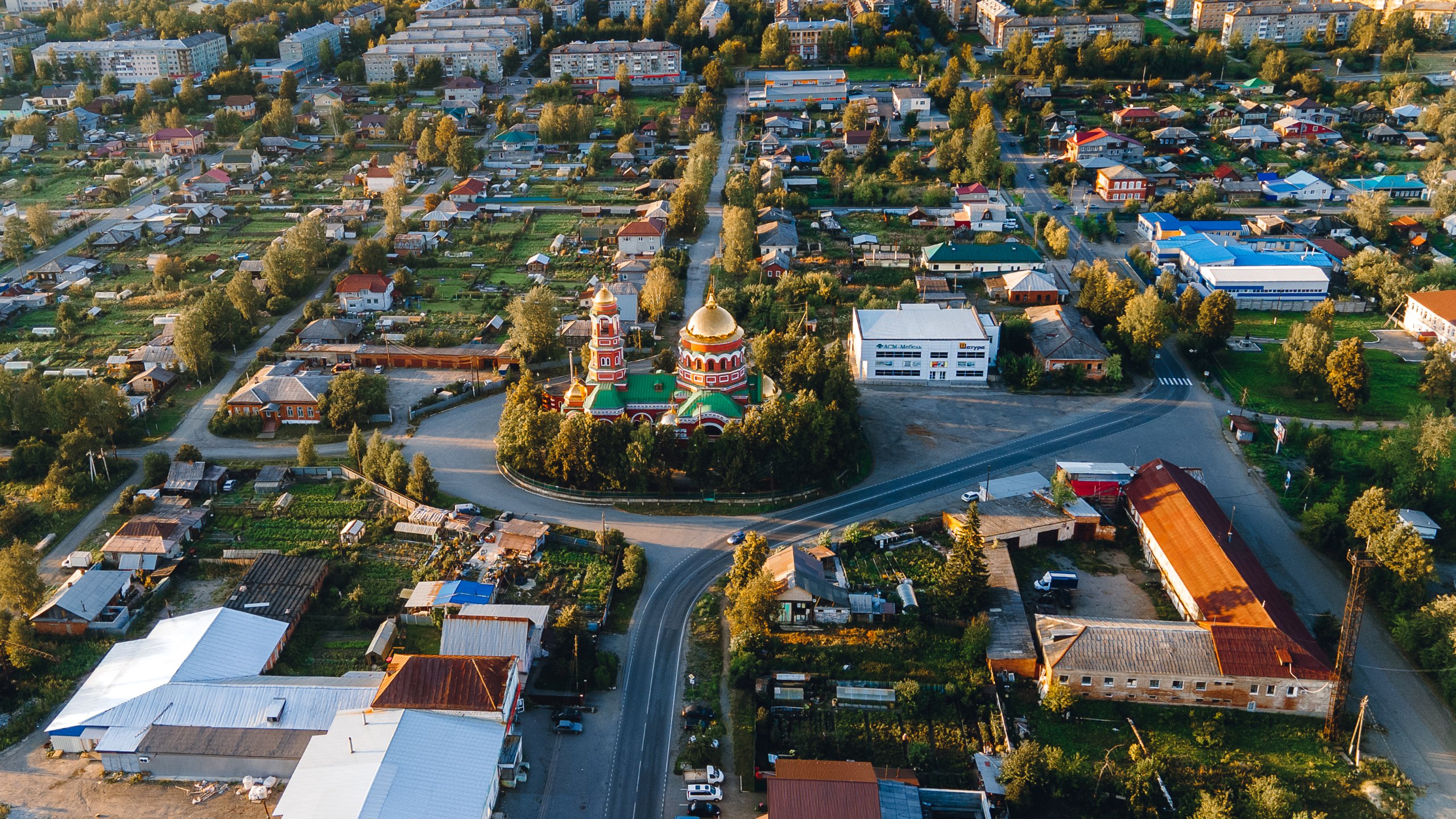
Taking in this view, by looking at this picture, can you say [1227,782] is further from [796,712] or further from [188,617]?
[188,617]

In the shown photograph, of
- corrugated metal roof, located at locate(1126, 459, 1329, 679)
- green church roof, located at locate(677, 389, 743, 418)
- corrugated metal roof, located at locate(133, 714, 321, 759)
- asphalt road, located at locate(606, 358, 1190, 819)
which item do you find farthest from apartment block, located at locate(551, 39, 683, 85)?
corrugated metal roof, located at locate(133, 714, 321, 759)

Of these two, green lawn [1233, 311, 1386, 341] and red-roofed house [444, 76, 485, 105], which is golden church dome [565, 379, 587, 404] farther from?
red-roofed house [444, 76, 485, 105]

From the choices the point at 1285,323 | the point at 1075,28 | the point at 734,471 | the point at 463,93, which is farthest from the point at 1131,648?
the point at 1075,28

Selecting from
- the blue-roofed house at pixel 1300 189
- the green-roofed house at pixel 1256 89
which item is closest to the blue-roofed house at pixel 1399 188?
the blue-roofed house at pixel 1300 189

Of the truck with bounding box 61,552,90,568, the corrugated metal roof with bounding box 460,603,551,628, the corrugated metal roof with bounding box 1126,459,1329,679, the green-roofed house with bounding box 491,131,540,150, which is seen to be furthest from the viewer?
A: the green-roofed house with bounding box 491,131,540,150

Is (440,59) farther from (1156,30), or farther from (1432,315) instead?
(1432,315)

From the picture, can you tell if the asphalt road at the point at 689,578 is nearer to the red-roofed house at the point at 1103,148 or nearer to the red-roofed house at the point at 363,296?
the red-roofed house at the point at 363,296

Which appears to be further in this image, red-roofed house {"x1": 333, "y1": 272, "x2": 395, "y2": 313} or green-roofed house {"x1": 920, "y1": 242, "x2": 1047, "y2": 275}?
green-roofed house {"x1": 920, "y1": 242, "x2": 1047, "y2": 275}
